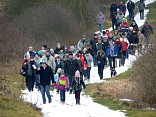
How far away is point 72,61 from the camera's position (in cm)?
1962

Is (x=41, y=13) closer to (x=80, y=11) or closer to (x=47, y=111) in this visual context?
(x=80, y=11)

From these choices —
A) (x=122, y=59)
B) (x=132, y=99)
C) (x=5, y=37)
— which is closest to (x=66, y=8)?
(x=5, y=37)

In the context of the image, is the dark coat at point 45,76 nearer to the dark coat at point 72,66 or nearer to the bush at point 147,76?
the dark coat at point 72,66

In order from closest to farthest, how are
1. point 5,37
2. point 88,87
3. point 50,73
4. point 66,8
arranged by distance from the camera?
point 50,73
point 88,87
point 5,37
point 66,8

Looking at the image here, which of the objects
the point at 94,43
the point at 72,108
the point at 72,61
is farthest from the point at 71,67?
the point at 94,43

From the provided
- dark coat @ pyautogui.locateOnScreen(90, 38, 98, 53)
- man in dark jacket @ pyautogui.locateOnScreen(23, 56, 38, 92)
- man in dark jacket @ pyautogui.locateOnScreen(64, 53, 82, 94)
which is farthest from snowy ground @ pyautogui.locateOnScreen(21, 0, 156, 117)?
dark coat @ pyautogui.locateOnScreen(90, 38, 98, 53)

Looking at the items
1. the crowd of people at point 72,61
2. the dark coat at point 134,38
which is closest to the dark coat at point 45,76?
the crowd of people at point 72,61

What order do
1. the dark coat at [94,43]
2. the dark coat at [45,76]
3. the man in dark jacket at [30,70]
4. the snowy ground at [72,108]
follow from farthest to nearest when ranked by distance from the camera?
the dark coat at [94,43] → the man in dark jacket at [30,70] → the dark coat at [45,76] → the snowy ground at [72,108]

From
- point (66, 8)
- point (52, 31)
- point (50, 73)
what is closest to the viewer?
point (50, 73)

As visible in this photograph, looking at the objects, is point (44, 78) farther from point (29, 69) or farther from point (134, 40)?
point (134, 40)

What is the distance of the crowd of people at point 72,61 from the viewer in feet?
58.5

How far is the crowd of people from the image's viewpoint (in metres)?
17.8

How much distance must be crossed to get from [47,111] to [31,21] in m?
20.4

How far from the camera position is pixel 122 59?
26469 mm
